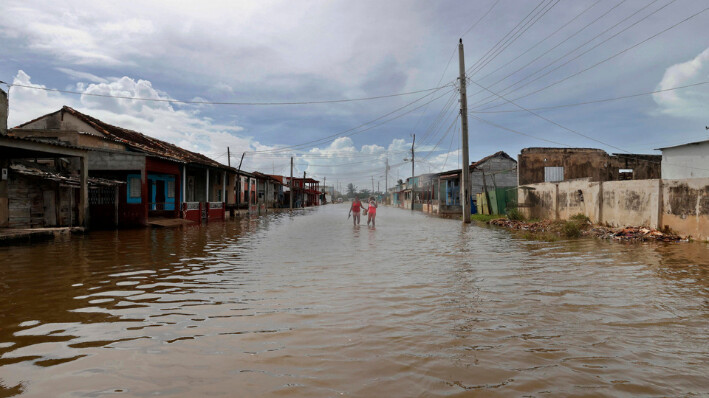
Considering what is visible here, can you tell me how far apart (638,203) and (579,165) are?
14.8 meters

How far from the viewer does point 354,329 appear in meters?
3.88

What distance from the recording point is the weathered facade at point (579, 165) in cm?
2598

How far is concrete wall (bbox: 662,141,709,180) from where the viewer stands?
18891 mm

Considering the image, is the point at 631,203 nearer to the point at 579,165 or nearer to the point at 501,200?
the point at 501,200

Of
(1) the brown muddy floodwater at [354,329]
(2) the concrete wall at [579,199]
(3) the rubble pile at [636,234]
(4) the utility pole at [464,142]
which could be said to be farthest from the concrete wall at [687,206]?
(4) the utility pole at [464,142]

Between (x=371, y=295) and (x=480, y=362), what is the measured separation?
2.33 meters

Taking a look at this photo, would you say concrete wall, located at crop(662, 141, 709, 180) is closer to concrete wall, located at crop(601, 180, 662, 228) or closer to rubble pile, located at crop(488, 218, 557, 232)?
concrete wall, located at crop(601, 180, 662, 228)

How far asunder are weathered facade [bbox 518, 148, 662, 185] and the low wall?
6.95 meters

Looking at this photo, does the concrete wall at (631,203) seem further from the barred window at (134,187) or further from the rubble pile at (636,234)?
the barred window at (134,187)

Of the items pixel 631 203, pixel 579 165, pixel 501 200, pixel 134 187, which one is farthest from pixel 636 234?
pixel 134 187

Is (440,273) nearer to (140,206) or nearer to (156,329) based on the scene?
(156,329)

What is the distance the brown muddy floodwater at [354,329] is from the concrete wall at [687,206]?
4920 mm

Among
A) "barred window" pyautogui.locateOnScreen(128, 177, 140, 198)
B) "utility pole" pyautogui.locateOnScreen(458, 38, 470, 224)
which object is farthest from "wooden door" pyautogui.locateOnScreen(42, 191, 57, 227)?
"utility pole" pyautogui.locateOnScreen(458, 38, 470, 224)

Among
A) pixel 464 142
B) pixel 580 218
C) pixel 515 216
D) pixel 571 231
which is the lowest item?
pixel 571 231
